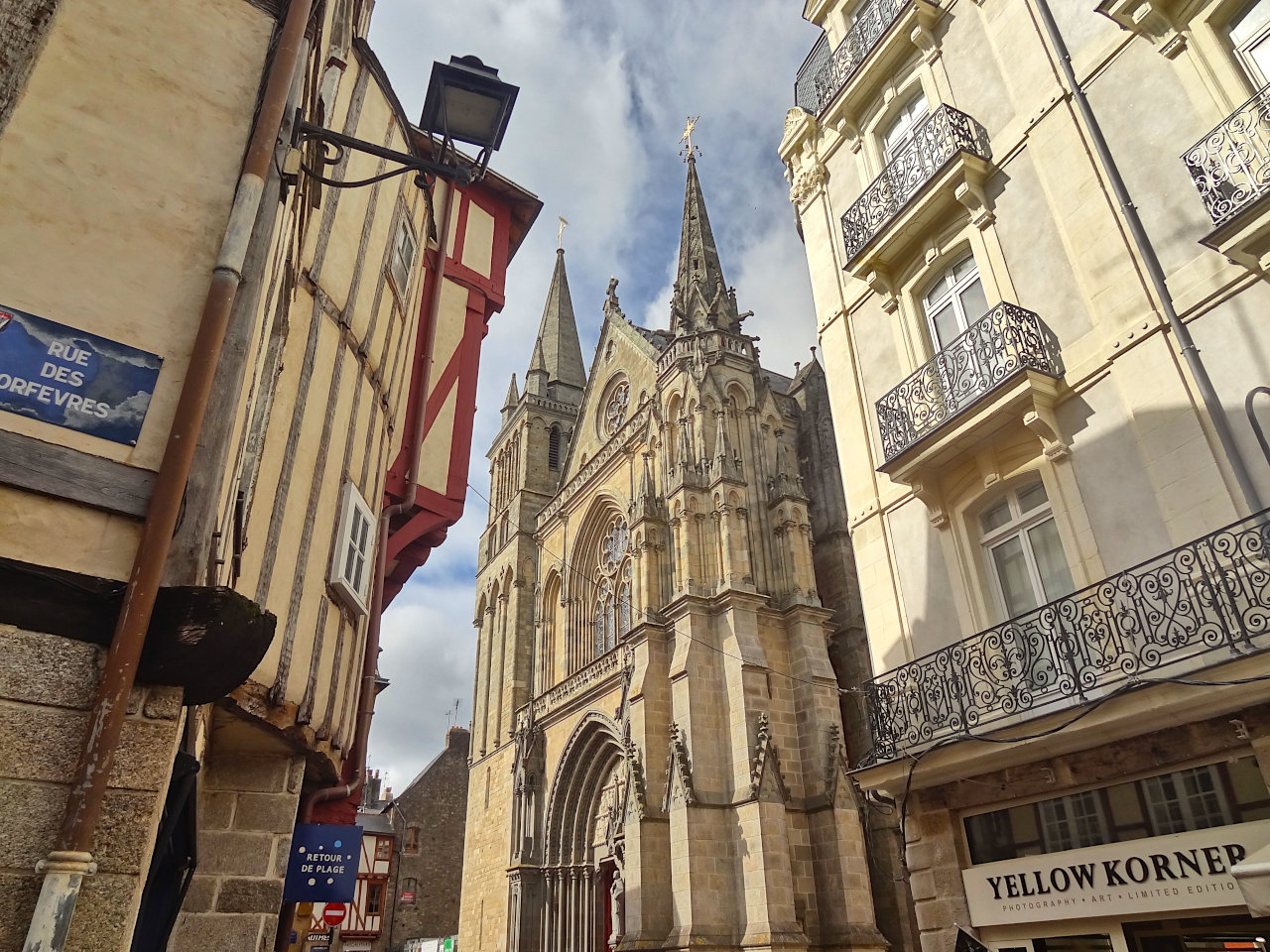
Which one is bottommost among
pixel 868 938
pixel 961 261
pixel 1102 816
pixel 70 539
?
pixel 868 938

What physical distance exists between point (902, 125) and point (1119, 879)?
7.56m

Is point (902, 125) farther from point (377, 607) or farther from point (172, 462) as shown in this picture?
point (172, 462)

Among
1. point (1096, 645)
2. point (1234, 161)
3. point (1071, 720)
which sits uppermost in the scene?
point (1234, 161)

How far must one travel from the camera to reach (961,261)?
26.6ft

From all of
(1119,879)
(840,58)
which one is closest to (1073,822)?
(1119,879)

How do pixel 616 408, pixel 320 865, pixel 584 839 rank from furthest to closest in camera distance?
1. pixel 616 408
2. pixel 584 839
3. pixel 320 865

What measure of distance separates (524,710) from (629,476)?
22.3ft

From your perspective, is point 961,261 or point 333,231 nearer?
point 333,231

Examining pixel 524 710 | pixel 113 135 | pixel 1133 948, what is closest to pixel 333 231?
pixel 113 135

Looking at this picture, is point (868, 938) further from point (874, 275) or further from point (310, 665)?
point (310, 665)

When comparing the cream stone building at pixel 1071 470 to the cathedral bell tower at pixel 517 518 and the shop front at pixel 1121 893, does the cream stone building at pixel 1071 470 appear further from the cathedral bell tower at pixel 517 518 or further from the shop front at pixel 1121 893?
A: the cathedral bell tower at pixel 517 518

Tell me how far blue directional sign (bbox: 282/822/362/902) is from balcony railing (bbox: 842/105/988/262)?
23.1 feet

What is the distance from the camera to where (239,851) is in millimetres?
4957

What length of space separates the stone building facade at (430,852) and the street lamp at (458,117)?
A: 27.7 meters
